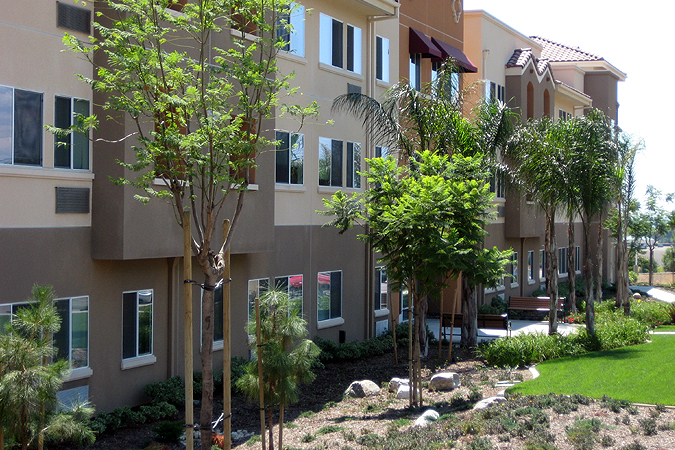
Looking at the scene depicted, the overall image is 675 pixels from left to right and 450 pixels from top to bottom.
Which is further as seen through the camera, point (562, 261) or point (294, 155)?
point (562, 261)

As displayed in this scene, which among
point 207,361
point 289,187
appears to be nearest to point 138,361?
point 207,361

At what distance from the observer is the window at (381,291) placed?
21.8 m

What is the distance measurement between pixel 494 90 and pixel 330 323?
15574 mm

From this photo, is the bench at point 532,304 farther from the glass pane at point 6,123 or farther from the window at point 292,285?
A: the glass pane at point 6,123

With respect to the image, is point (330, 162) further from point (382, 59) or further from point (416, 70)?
point (416, 70)

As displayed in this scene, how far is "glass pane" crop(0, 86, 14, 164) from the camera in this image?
11414 millimetres

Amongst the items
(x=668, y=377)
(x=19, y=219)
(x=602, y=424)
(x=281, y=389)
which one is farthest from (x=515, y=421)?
(x=19, y=219)

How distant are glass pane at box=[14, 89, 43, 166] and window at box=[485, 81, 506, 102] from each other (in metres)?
20.1

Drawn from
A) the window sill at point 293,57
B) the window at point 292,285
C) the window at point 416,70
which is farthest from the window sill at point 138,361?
the window at point 416,70

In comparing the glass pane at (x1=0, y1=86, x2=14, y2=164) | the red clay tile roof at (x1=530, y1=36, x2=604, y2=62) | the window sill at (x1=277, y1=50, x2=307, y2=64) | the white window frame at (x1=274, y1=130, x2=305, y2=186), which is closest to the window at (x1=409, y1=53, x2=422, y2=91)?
the window sill at (x1=277, y1=50, x2=307, y2=64)

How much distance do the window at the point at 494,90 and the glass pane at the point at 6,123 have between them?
20.6 m

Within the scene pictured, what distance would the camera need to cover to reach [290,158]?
17.9 metres

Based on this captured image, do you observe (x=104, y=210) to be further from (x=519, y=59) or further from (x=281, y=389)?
(x=519, y=59)

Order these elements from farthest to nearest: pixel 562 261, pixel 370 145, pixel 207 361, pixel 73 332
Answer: pixel 562 261
pixel 370 145
pixel 73 332
pixel 207 361
